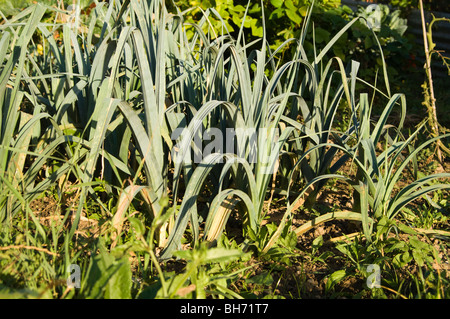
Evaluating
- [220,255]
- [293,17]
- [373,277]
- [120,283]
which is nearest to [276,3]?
[293,17]

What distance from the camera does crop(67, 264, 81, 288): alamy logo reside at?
1.29 metres

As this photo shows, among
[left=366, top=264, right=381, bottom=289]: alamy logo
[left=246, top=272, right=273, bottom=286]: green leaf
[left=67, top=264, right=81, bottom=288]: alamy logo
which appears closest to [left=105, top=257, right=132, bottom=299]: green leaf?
[left=67, top=264, right=81, bottom=288]: alamy logo

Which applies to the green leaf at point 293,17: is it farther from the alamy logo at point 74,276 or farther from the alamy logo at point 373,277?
the alamy logo at point 74,276

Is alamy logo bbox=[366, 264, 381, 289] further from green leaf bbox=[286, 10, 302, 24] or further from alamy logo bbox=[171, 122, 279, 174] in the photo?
green leaf bbox=[286, 10, 302, 24]

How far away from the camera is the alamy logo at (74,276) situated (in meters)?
1.29

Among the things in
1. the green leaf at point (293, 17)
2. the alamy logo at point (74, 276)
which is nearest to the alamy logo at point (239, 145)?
the alamy logo at point (74, 276)

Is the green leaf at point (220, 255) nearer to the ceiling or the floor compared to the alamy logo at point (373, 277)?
nearer to the ceiling

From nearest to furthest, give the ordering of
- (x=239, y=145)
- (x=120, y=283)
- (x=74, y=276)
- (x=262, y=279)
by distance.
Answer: (x=120, y=283)
(x=74, y=276)
(x=262, y=279)
(x=239, y=145)

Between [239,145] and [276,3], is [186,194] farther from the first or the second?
[276,3]

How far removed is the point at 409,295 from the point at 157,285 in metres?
0.79

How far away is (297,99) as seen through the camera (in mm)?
1967

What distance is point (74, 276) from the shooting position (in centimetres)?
137
